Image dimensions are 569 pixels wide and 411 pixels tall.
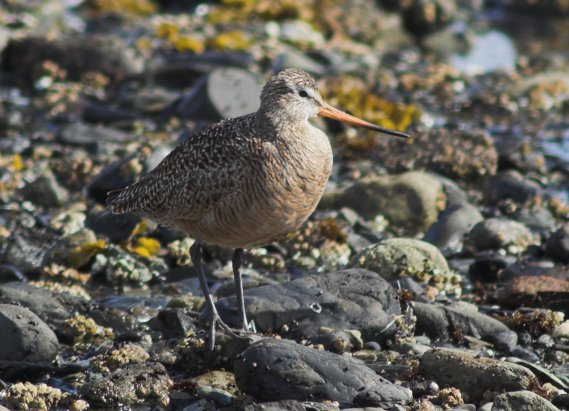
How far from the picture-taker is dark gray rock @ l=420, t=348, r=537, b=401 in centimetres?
739

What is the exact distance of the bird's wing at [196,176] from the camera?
8.23m

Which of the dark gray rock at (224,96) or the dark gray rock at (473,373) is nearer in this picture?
the dark gray rock at (473,373)

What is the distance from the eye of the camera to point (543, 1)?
26172mm

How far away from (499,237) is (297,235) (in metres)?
2.16

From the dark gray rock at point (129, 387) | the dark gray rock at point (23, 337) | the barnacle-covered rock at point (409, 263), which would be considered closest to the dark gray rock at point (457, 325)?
the barnacle-covered rock at point (409, 263)

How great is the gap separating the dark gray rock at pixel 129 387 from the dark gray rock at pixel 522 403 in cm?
233

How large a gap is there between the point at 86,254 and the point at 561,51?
14.7 metres

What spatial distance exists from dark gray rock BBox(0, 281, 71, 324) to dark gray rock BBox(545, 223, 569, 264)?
495cm

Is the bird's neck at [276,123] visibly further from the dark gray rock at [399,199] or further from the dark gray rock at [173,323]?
the dark gray rock at [399,199]

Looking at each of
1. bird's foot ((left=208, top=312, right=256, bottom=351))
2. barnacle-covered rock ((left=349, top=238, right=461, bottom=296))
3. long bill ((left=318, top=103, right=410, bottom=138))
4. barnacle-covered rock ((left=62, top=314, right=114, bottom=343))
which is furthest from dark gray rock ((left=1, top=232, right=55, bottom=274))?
long bill ((left=318, top=103, right=410, bottom=138))

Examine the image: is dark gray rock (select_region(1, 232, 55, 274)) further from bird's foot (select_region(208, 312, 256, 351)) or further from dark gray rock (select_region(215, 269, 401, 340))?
bird's foot (select_region(208, 312, 256, 351))

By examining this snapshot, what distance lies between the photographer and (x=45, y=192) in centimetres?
1275

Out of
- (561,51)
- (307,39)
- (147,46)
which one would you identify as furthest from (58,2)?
(561,51)

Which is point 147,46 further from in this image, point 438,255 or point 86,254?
point 438,255
